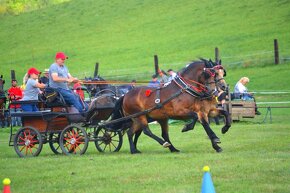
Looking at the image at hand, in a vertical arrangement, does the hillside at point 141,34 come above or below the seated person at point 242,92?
above

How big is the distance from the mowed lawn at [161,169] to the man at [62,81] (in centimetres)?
112

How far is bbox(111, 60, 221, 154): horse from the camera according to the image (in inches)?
601

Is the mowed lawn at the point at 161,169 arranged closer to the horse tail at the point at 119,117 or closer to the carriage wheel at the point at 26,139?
the carriage wheel at the point at 26,139

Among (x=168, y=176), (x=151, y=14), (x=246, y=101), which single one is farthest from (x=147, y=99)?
(x=151, y=14)

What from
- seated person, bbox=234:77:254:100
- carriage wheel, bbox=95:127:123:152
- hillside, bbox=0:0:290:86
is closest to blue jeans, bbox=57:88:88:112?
carriage wheel, bbox=95:127:123:152

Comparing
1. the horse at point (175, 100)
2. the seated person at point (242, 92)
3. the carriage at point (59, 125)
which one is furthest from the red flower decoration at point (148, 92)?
the seated person at point (242, 92)

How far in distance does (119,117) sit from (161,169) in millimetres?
4296

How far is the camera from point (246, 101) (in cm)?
2473

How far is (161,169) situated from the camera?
12.3 meters

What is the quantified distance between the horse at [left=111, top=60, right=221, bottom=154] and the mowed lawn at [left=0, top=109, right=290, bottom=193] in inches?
22.0

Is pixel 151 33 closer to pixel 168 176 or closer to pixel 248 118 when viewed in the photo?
pixel 248 118

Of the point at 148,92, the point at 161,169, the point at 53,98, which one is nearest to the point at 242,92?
the point at 148,92

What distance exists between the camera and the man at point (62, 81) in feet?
52.0

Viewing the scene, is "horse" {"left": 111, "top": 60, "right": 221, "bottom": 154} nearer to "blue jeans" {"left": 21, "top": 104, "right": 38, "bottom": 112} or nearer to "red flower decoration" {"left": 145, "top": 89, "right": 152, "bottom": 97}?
"red flower decoration" {"left": 145, "top": 89, "right": 152, "bottom": 97}
